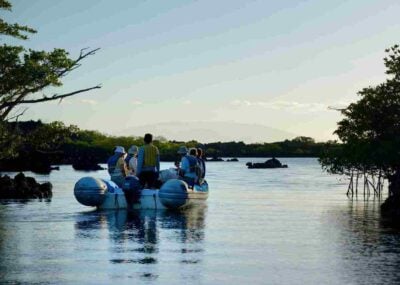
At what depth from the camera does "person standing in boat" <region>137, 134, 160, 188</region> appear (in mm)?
30719

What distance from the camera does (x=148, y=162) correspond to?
1220 inches

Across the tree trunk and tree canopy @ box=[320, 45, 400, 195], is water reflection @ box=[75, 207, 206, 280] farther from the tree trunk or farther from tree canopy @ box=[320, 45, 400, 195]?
tree canopy @ box=[320, 45, 400, 195]

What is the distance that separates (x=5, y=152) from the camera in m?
37.0

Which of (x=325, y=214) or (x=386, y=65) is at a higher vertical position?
(x=386, y=65)

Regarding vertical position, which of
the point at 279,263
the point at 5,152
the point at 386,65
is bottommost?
the point at 279,263

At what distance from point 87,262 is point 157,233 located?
20.2 feet

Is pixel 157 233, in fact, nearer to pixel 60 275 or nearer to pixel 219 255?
pixel 219 255

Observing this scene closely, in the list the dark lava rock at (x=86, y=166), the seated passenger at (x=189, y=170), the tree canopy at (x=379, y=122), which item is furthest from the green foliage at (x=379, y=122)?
the dark lava rock at (x=86, y=166)

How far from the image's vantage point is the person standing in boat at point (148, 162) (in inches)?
1209

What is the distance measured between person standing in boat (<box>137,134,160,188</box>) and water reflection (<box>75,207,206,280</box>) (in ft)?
4.24

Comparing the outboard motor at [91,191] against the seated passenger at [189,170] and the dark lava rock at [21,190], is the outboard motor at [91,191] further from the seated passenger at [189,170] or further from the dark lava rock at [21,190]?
the dark lava rock at [21,190]

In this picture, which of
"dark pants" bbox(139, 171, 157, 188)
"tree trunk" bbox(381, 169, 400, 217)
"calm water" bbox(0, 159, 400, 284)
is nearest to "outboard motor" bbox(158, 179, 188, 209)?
"dark pants" bbox(139, 171, 157, 188)

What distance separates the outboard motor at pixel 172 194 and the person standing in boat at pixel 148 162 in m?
0.58

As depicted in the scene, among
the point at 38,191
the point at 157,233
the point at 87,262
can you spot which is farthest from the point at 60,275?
the point at 38,191
